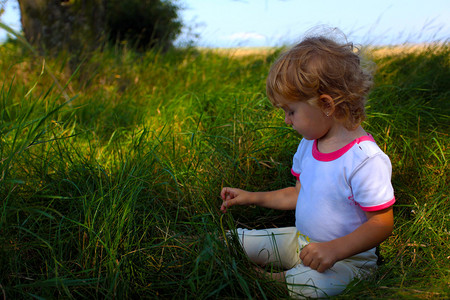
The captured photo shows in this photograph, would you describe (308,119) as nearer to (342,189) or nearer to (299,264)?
(342,189)

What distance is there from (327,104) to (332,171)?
263 mm

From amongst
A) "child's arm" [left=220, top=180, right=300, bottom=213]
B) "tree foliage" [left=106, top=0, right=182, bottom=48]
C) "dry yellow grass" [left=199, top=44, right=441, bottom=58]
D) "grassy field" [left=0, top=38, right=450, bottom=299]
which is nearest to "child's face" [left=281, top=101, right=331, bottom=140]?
"child's arm" [left=220, top=180, right=300, bottom=213]

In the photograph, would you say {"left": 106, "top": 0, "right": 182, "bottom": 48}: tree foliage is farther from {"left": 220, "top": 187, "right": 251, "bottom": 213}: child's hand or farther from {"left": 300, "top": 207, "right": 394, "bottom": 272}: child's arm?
{"left": 300, "top": 207, "right": 394, "bottom": 272}: child's arm

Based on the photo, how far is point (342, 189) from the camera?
1500mm

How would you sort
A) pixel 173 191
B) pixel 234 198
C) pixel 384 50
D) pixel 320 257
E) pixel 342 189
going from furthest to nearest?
pixel 384 50, pixel 173 191, pixel 234 198, pixel 342 189, pixel 320 257

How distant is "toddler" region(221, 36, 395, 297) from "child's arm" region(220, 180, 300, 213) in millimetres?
182

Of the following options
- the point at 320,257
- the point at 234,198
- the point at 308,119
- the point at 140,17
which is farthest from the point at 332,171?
the point at 140,17

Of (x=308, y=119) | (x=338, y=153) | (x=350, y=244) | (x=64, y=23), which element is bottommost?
(x=350, y=244)

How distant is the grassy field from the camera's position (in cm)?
139

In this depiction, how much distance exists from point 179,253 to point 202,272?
0.53ft

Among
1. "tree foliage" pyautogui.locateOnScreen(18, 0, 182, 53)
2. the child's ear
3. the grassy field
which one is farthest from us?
"tree foliage" pyautogui.locateOnScreen(18, 0, 182, 53)

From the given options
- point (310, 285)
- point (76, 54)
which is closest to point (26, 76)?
point (76, 54)

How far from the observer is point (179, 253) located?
1546mm

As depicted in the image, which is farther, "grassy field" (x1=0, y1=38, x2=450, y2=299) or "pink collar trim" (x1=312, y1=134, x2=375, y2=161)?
"pink collar trim" (x1=312, y1=134, x2=375, y2=161)
